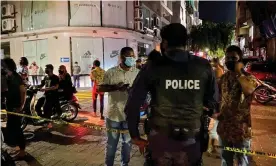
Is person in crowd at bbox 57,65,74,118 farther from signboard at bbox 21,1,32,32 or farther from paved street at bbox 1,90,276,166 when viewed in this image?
signboard at bbox 21,1,32,32

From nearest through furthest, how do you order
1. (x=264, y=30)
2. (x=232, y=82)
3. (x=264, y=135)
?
1. (x=232, y=82)
2. (x=264, y=135)
3. (x=264, y=30)

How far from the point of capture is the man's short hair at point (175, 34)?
2734mm

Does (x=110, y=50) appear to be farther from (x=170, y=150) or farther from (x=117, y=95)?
(x=170, y=150)

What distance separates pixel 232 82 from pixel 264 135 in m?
4.44

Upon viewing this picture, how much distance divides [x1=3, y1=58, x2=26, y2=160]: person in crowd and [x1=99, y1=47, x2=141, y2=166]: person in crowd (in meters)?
1.93

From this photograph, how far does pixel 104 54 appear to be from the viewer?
2267cm

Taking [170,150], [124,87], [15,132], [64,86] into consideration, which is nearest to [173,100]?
[170,150]

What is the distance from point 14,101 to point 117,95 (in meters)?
2.22

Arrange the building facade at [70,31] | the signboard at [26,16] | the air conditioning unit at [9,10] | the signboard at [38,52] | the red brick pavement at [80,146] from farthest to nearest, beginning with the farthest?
1. the air conditioning unit at [9,10]
2. the signboard at [26,16]
3. the signboard at [38,52]
4. the building facade at [70,31]
5. the red brick pavement at [80,146]

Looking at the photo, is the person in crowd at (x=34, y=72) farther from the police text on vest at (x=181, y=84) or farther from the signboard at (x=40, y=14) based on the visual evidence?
the police text on vest at (x=181, y=84)

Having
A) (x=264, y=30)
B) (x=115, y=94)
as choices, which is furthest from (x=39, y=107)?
(x=264, y=30)

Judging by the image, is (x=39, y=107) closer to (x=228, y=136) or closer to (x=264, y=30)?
(x=228, y=136)

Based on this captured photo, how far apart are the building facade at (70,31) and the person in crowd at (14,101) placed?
16.1m

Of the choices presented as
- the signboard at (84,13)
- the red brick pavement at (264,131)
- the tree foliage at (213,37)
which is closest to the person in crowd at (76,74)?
the signboard at (84,13)
